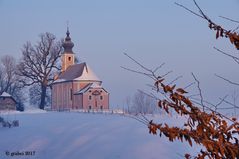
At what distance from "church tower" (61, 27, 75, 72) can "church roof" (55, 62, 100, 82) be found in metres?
0.68

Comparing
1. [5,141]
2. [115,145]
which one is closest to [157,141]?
[115,145]

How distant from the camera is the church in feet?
149

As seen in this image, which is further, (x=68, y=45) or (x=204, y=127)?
(x=68, y=45)

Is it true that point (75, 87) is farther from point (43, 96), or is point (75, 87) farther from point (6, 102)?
point (6, 102)

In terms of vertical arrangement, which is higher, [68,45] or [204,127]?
[68,45]

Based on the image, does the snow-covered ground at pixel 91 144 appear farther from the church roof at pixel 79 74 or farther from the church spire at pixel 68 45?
the church spire at pixel 68 45

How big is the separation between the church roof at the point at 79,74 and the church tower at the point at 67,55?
0.68 metres

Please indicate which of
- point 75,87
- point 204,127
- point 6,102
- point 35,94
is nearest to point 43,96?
point 35,94

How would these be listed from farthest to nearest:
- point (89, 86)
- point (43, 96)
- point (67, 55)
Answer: point (67, 55), point (43, 96), point (89, 86)

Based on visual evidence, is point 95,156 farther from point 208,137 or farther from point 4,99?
point 4,99

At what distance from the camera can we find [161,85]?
6.68 ft

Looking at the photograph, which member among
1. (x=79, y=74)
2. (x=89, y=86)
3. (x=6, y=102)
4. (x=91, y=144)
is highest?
(x=79, y=74)

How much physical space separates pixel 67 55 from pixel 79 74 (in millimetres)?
2855

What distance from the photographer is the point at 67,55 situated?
4953cm
